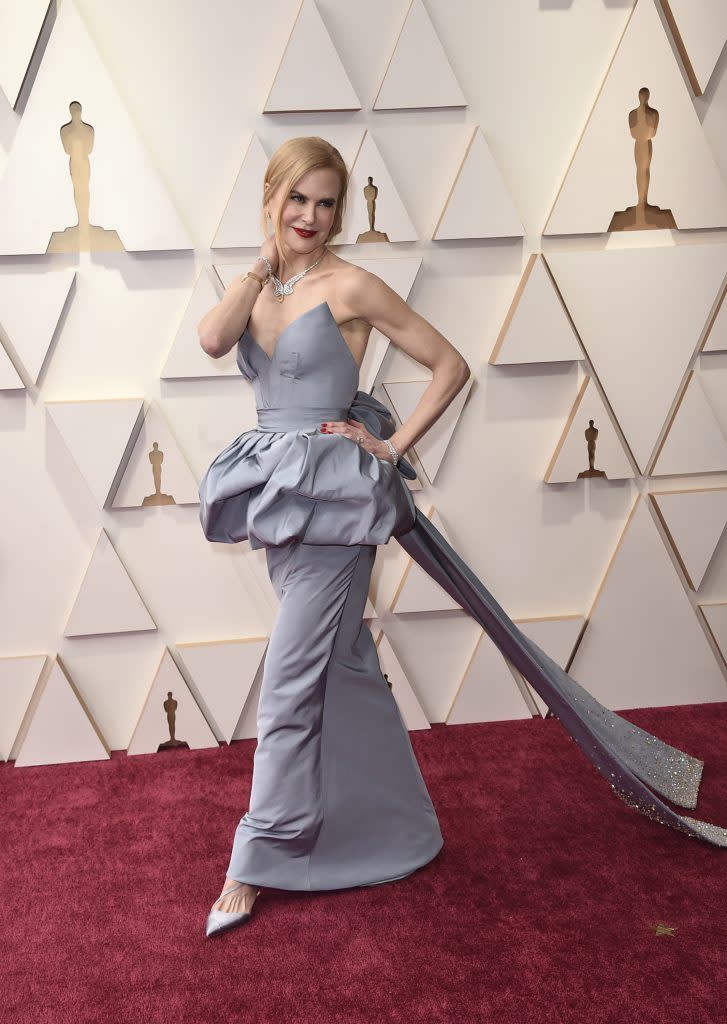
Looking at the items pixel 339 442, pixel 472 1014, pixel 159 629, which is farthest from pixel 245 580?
pixel 472 1014

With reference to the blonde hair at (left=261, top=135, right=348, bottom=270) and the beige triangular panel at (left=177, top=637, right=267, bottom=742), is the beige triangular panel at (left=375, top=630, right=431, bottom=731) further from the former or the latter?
the blonde hair at (left=261, top=135, right=348, bottom=270)

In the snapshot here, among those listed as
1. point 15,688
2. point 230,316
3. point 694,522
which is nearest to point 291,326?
point 230,316

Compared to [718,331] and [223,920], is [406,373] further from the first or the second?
[223,920]

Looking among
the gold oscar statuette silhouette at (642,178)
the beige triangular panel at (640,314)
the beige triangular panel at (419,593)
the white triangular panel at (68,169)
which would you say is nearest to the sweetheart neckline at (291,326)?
the white triangular panel at (68,169)

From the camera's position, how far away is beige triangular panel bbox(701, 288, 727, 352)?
10.2 feet

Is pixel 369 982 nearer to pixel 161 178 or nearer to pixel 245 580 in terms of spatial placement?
pixel 245 580

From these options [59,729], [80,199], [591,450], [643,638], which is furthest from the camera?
[643,638]

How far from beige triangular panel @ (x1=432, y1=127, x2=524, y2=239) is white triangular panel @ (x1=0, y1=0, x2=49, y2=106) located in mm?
1270

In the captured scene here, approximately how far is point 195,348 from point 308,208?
100cm

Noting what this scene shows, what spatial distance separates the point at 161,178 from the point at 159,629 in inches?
54.4

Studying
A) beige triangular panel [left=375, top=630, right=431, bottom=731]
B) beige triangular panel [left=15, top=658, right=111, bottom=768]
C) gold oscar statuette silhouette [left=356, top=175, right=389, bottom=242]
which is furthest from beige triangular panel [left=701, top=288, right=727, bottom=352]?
beige triangular panel [left=15, top=658, right=111, bottom=768]

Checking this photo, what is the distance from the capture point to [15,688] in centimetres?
302

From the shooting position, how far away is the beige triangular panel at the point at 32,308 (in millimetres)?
2836

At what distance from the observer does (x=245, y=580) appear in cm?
308
